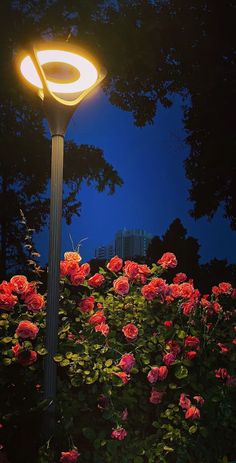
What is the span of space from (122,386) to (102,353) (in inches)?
11.8

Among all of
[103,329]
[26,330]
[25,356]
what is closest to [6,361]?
[25,356]

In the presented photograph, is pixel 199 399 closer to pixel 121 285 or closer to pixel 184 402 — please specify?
pixel 184 402

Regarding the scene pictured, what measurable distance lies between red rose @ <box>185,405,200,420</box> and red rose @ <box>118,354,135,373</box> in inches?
19.3

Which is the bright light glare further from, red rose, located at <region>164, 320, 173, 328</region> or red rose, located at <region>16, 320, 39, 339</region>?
red rose, located at <region>164, 320, 173, 328</region>

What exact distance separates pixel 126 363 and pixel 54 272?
2.65 feet

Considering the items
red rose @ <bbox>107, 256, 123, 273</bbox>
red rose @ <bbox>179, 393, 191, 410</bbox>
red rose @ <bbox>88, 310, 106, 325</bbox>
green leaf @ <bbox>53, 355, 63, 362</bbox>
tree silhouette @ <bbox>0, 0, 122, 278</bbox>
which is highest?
tree silhouette @ <bbox>0, 0, 122, 278</bbox>

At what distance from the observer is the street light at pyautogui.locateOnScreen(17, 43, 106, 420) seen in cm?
336

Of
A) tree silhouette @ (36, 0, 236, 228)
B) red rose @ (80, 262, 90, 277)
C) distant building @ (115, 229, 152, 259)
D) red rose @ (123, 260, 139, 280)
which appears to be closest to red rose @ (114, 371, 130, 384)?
red rose @ (80, 262, 90, 277)

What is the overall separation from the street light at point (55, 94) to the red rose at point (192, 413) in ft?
3.04

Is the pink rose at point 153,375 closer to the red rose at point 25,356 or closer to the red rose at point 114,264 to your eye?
the red rose at point 25,356

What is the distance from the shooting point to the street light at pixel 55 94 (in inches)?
132

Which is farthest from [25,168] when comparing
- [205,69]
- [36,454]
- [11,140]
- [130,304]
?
[36,454]

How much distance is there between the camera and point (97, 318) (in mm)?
3762

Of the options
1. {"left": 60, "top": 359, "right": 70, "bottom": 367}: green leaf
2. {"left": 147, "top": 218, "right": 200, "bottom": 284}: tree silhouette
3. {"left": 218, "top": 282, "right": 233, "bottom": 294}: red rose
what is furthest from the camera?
{"left": 147, "top": 218, "right": 200, "bottom": 284}: tree silhouette
